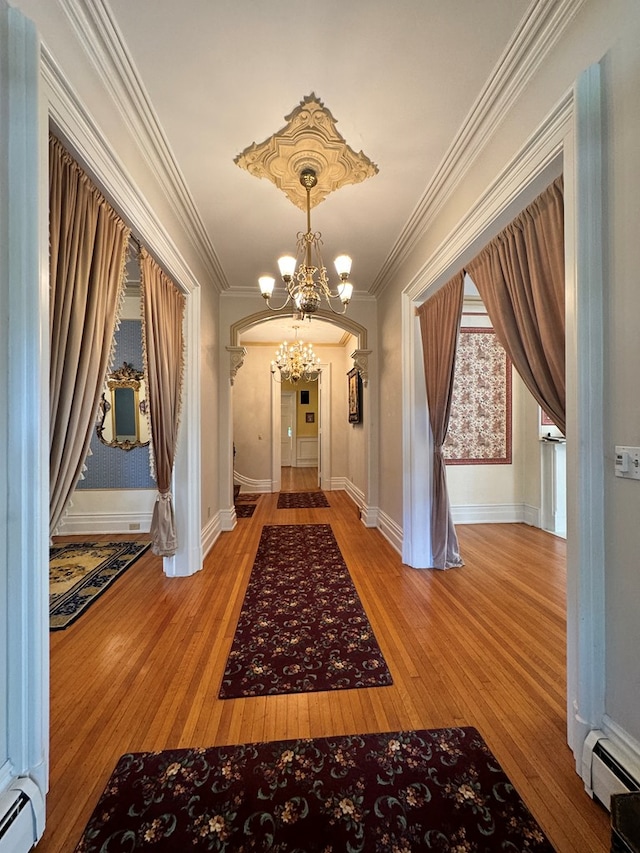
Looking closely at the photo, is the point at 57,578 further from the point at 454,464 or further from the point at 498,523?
the point at 498,523

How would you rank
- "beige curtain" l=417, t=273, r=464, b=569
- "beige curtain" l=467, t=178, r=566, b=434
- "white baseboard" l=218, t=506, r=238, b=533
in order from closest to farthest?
"beige curtain" l=467, t=178, r=566, b=434 < "beige curtain" l=417, t=273, r=464, b=569 < "white baseboard" l=218, t=506, r=238, b=533

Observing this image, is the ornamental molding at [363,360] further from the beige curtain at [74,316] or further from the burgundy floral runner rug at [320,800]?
the burgundy floral runner rug at [320,800]

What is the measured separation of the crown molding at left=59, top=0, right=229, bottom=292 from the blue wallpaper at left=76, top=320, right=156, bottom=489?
1999mm

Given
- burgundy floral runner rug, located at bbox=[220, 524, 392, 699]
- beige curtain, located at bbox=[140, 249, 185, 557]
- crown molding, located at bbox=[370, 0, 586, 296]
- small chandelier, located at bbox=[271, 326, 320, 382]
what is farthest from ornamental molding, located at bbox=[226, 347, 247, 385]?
crown molding, located at bbox=[370, 0, 586, 296]

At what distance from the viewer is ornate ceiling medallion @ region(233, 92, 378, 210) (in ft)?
6.41

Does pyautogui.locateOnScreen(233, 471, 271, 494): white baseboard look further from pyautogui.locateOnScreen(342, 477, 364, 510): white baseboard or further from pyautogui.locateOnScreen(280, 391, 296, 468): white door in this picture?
pyautogui.locateOnScreen(280, 391, 296, 468): white door

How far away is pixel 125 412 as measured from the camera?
172 inches

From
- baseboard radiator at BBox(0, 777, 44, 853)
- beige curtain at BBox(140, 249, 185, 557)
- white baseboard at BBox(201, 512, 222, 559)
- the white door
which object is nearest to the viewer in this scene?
baseboard radiator at BBox(0, 777, 44, 853)

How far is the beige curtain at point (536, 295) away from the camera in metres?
1.57

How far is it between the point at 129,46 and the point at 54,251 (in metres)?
1.04

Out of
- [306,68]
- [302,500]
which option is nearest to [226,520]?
[302,500]

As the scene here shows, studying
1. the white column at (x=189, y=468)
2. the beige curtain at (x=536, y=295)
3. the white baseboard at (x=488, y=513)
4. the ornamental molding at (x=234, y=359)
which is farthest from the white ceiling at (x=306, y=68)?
the white baseboard at (x=488, y=513)

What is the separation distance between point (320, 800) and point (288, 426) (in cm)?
977

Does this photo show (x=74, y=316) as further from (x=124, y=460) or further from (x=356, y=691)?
(x=124, y=460)
